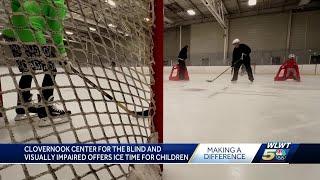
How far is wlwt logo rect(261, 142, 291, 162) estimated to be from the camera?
0.87 metres

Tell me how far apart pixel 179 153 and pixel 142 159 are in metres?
0.14

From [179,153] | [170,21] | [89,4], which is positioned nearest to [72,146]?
[179,153]

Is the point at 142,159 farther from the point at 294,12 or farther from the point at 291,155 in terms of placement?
the point at 294,12

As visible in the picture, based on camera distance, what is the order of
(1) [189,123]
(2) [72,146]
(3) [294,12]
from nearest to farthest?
(2) [72,146] → (1) [189,123] → (3) [294,12]

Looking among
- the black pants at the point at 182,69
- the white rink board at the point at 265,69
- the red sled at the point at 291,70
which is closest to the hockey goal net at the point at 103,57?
the black pants at the point at 182,69

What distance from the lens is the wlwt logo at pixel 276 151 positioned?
87 cm

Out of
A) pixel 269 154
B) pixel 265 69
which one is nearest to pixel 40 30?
pixel 269 154

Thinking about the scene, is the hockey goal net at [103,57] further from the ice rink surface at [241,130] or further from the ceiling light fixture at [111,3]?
the ice rink surface at [241,130]

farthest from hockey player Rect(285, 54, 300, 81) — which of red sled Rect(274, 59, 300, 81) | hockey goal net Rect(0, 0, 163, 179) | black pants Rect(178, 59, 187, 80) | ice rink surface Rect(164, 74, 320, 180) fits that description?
hockey goal net Rect(0, 0, 163, 179)

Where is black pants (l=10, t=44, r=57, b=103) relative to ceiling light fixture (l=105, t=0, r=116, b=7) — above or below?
below

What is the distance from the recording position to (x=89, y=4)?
0.86 m

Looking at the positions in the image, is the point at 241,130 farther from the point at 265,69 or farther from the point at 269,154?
the point at 265,69

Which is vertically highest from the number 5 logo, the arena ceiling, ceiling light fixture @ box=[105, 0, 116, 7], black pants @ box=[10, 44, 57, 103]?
the arena ceiling

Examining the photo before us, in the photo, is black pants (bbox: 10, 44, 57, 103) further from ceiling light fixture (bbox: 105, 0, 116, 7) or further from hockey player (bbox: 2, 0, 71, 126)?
ceiling light fixture (bbox: 105, 0, 116, 7)
